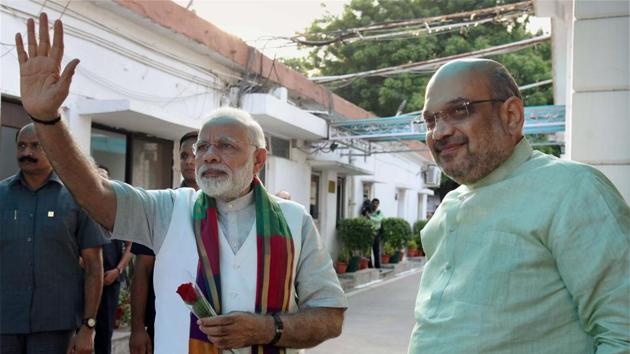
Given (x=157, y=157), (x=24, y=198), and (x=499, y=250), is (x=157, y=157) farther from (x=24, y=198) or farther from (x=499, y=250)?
(x=499, y=250)

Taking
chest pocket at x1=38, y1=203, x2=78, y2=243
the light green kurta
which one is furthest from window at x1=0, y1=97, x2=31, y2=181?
the light green kurta

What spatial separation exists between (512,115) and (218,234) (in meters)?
1.22

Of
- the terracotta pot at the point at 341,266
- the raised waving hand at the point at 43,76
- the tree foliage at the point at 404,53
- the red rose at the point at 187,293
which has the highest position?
the tree foliage at the point at 404,53

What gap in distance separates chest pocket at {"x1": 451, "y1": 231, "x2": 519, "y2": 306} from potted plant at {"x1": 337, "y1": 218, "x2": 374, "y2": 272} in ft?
39.5

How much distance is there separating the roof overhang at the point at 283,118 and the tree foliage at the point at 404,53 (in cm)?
896

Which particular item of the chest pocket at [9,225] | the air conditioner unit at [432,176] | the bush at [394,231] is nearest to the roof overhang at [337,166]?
the bush at [394,231]

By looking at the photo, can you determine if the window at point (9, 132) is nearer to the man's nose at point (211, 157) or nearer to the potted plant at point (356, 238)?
the man's nose at point (211, 157)

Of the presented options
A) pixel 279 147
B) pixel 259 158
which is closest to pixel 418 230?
pixel 279 147

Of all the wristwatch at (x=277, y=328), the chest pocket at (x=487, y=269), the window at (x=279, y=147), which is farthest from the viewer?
the window at (x=279, y=147)

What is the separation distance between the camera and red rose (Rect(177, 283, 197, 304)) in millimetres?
2061

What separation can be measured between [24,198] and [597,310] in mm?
3141

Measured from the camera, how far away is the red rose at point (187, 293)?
2061 millimetres

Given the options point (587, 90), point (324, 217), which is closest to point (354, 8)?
point (324, 217)

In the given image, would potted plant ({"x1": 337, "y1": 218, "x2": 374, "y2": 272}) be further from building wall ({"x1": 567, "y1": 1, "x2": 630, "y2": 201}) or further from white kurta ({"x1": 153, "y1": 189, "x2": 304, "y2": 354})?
white kurta ({"x1": 153, "y1": 189, "x2": 304, "y2": 354})
